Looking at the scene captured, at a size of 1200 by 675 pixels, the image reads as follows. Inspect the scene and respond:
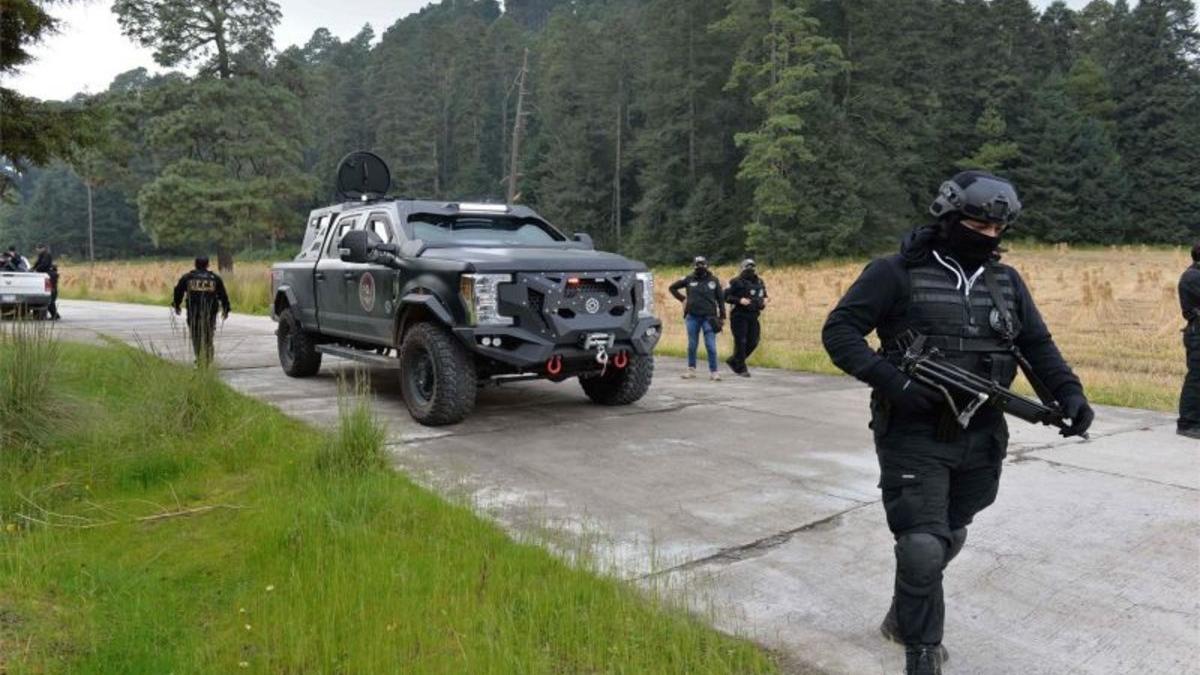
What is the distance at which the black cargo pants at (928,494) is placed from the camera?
283cm

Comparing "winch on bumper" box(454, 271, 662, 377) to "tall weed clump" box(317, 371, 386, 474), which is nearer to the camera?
"tall weed clump" box(317, 371, 386, 474)

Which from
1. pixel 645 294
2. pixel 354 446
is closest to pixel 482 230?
pixel 645 294

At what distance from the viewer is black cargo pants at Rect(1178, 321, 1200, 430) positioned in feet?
23.2

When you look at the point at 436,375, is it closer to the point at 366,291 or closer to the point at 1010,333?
the point at 366,291

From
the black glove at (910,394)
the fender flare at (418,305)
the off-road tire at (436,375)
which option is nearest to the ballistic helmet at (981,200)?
the black glove at (910,394)

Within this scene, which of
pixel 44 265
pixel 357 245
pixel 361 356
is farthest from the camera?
pixel 44 265

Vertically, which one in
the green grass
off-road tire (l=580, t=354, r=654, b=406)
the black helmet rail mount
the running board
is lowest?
the green grass

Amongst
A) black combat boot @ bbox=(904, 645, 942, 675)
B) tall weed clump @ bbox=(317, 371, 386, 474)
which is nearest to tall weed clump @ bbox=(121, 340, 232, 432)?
tall weed clump @ bbox=(317, 371, 386, 474)

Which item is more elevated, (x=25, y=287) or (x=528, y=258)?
(x=528, y=258)

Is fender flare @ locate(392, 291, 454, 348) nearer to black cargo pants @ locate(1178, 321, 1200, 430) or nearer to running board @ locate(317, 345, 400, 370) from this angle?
running board @ locate(317, 345, 400, 370)

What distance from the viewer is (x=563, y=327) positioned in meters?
6.79

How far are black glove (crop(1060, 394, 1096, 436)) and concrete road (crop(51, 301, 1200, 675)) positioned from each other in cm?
87

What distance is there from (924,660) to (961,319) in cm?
116

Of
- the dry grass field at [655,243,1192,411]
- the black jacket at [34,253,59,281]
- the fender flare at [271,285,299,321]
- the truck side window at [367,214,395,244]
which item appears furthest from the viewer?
the black jacket at [34,253,59,281]
